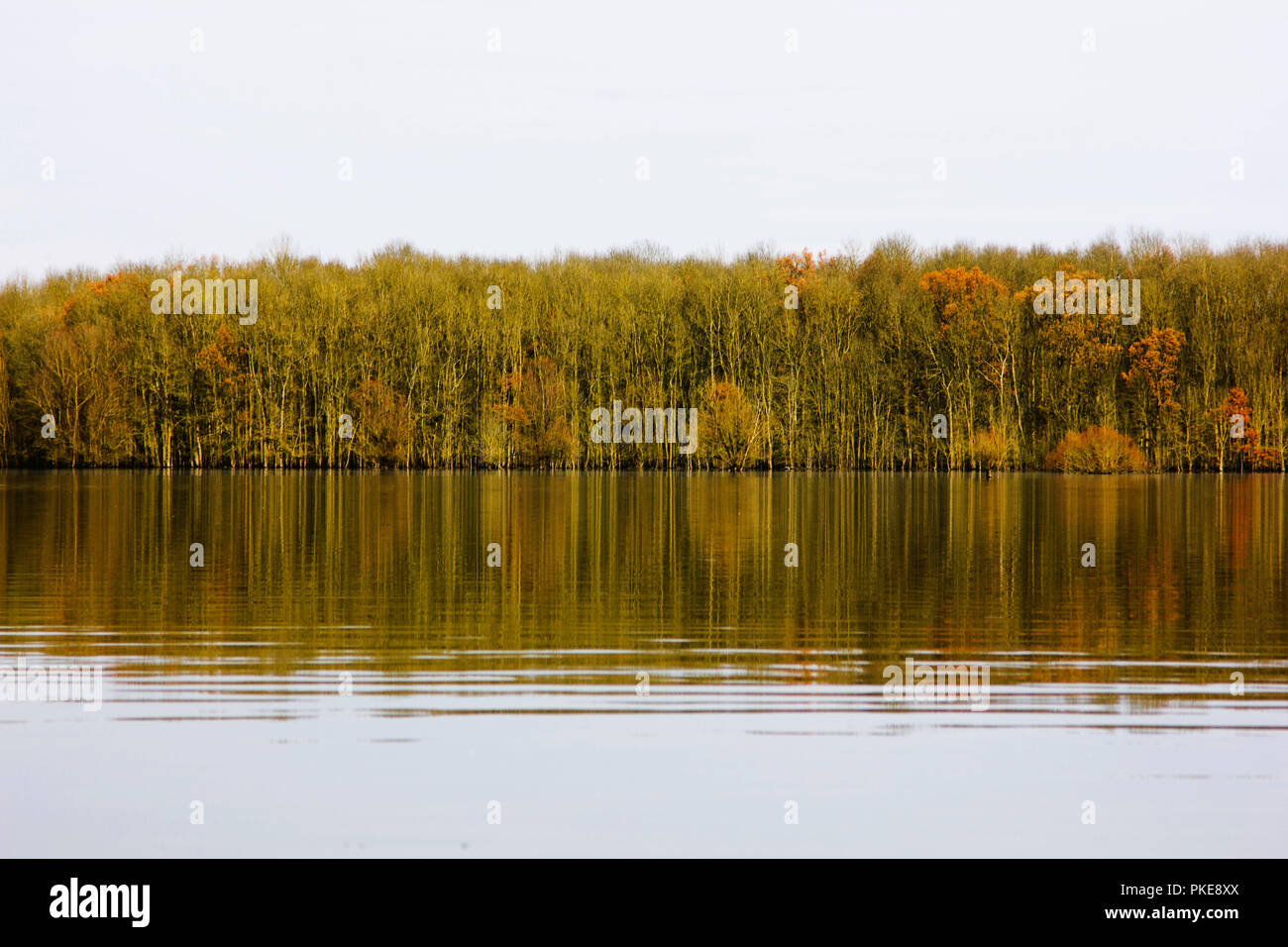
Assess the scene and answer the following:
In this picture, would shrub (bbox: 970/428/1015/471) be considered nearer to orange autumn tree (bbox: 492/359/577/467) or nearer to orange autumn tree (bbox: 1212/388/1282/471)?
orange autumn tree (bbox: 1212/388/1282/471)

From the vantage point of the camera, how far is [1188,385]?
235 feet

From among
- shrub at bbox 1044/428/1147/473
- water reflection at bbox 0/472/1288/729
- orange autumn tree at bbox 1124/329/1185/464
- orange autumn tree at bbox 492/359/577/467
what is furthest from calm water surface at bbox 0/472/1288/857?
orange autumn tree at bbox 1124/329/1185/464

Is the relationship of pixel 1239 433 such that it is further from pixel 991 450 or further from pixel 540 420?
pixel 540 420

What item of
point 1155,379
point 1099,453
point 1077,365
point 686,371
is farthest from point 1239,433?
point 686,371

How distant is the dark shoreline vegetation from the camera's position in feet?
235

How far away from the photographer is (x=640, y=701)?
10.4 m

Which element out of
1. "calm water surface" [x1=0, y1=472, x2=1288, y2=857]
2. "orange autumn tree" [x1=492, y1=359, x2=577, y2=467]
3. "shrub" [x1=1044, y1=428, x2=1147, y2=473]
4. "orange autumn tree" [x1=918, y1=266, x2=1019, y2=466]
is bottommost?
"calm water surface" [x1=0, y1=472, x2=1288, y2=857]

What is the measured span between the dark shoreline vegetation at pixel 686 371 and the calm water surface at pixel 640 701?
5013 centimetres

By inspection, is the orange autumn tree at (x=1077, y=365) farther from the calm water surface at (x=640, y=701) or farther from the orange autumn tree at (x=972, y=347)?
the calm water surface at (x=640, y=701)

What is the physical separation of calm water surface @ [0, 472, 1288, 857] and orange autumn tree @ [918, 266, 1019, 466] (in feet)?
167

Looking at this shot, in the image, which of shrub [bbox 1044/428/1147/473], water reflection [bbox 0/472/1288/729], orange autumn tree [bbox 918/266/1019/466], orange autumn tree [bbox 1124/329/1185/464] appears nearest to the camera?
water reflection [bbox 0/472/1288/729]

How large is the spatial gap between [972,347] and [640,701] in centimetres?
6772

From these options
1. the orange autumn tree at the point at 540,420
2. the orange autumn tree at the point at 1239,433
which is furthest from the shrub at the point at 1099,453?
the orange autumn tree at the point at 540,420

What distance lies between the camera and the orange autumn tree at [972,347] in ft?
243
